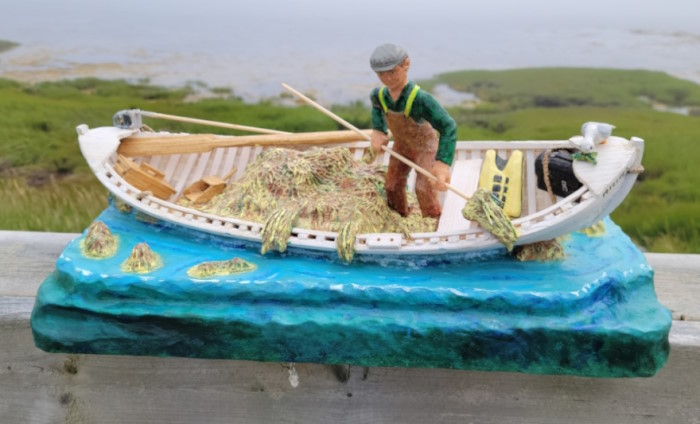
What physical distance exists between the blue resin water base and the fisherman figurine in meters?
0.37

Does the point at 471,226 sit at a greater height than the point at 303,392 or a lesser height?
greater

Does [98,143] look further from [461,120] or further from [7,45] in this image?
[7,45]

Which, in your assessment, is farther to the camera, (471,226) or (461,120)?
(461,120)

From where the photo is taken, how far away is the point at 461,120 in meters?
5.26

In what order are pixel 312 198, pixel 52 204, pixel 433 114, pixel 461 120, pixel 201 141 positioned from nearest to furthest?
pixel 433 114
pixel 312 198
pixel 201 141
pixel 52 204
pixel 461 120

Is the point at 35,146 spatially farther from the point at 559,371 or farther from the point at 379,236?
the point at 559,371

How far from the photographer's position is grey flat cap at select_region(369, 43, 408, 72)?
264 centimetres

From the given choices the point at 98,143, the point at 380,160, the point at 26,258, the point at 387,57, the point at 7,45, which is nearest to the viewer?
the point at 387,57

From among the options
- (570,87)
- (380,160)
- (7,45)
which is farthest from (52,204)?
(570,87)

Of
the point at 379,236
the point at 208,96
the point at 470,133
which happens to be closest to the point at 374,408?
the point at 379,236

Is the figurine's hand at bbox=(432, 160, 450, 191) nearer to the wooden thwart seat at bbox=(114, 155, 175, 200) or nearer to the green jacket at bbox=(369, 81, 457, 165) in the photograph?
the green jacket at bbox=(369, 81, 457, 165)

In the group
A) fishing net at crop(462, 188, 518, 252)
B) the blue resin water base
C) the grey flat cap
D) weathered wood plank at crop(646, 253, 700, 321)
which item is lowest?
weathered wood plank at crop(646, 253, 700, 321)

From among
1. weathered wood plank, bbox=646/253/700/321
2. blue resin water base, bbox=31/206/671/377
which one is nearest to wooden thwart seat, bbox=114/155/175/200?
blue resin water base, bbox=31/206/671/377

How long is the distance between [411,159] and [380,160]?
65 centimetres
